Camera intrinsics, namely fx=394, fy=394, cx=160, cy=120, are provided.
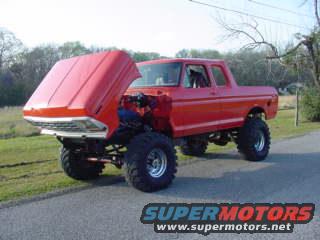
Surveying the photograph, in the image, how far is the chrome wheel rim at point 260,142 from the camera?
9.80 metres

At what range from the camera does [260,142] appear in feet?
32.7

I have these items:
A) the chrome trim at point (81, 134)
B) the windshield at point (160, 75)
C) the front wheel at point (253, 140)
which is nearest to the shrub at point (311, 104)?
the front wheel at point (253, 140)

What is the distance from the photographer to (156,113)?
723 cm

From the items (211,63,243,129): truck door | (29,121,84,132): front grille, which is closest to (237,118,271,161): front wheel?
(211,63,243,129): truck door

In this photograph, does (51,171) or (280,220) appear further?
(51,171)

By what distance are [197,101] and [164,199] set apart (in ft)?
7.76

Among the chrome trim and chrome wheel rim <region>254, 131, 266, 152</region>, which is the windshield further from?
chrome wheel rim <region>254, 131, 266, 152</region>

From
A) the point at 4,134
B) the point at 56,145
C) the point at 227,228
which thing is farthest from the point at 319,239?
the point at 4,134

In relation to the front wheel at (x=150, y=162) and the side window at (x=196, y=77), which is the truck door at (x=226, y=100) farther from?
the front wheel at (x=150, y=162)

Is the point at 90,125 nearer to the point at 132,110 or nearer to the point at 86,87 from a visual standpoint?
the point at 86,87

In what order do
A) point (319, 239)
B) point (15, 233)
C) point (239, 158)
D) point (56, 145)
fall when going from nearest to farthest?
point (319, 239) → point (15, 233) → point (239, 158) → point (56, 145)

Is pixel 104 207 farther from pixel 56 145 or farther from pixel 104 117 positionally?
pixel 56 145

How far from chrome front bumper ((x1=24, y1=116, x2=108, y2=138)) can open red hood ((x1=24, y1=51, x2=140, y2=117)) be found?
10 cm

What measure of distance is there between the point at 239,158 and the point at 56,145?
250 inches
